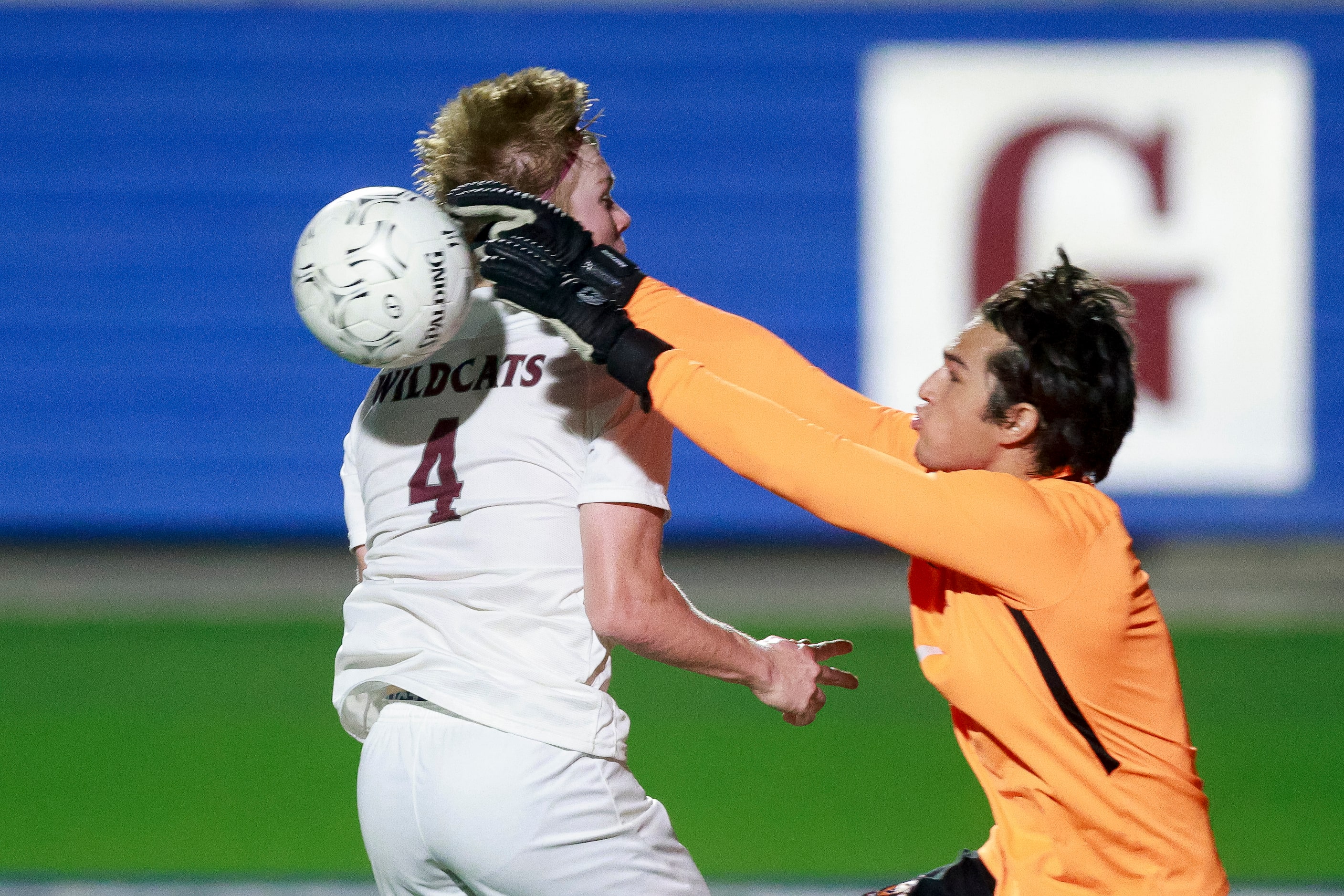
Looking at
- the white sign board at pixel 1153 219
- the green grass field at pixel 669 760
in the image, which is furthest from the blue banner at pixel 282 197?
the green grass field at pixel 669 760

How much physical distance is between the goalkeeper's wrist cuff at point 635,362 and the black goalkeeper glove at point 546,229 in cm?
10

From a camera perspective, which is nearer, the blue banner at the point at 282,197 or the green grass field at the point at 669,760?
the green grass field at the point at 669,760

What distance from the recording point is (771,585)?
892cm

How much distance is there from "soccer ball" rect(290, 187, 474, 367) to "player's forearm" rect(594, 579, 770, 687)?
1.84ft

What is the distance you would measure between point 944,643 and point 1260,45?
8.12m

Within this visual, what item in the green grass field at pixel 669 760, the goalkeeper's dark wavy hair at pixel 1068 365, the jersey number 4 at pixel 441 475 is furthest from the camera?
the green grass field at pixel 669 760

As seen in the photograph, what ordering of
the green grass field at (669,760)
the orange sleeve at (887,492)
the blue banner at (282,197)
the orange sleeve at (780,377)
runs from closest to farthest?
the orange sleeve at (887,492) → the orange sleeve at (780,377) → the green grass field at (669,760) → the blue banner at (282,197)

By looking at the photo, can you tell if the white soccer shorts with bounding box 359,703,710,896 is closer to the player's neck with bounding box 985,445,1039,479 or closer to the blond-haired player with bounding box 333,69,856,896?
the blond-haired player with bounding box 333,69,856,896

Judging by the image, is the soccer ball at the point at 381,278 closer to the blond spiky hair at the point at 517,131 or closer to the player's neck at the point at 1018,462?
the blond spiky hair at the point at 517,131

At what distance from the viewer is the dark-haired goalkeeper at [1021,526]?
2223mm

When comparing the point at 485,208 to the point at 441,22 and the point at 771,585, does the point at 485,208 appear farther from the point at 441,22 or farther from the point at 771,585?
the point at 441,22

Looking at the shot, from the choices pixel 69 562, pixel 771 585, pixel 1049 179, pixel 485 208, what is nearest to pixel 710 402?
pixel 485 208

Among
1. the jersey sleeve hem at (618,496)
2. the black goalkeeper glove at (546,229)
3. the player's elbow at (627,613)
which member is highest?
the black goalkeeper glove at (546,229)

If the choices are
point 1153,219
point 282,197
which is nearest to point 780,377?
point 1153,219
